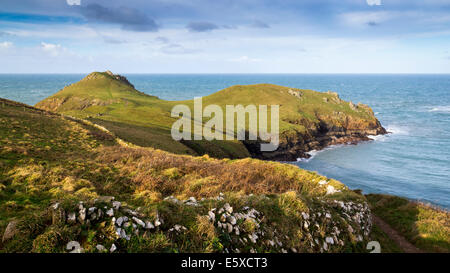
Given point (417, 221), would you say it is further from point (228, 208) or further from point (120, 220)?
point (120, 220)

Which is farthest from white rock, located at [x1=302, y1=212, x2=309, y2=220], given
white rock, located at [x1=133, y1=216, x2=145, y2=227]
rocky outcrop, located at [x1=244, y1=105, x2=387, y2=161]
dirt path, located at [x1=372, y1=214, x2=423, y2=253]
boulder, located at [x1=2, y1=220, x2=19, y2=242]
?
rocky outcrop, located at [x1=244, y1=105, x2=387, y2=161]

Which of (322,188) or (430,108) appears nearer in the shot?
(322,188)

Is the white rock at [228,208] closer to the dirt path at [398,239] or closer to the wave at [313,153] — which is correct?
the dirt path at [398,239]

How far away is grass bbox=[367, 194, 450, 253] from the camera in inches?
680

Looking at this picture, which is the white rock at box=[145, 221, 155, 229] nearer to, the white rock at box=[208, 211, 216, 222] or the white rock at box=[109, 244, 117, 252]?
the white rock at box=[109, 244, 117, 252]

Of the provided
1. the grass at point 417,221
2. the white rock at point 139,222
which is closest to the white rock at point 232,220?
the white rock at point 139,222

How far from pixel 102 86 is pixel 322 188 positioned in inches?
6551

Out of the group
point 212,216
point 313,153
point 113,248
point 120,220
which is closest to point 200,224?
point 212,216

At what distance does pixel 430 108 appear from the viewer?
16138 centimetres

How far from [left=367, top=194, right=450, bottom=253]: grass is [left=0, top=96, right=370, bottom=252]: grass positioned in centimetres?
490
